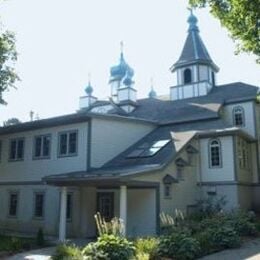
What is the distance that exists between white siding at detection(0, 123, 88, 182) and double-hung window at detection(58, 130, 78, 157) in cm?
22

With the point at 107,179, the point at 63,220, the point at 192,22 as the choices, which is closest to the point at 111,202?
the point at 63,220

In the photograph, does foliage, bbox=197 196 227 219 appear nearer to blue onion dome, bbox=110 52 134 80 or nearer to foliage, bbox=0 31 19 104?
foliage, bbox=0 31 19 104

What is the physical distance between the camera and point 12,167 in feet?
79.9

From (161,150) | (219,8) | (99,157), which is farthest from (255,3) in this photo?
(99,157)

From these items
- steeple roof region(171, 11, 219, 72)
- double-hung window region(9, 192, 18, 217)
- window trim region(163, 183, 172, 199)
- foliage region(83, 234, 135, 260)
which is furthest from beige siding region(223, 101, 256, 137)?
foliage region(83, 234, 135, 260)

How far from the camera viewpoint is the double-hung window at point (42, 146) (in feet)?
73.6

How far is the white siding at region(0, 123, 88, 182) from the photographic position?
2055cm

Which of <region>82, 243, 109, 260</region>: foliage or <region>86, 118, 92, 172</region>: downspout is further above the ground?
<region>86, 118, 92, 172</region>: downspout

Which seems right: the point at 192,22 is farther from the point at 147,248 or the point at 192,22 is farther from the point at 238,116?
the point at 147,248

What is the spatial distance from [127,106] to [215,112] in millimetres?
9608

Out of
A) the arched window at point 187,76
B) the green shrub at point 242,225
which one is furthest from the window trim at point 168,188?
the arched window at point 187,76

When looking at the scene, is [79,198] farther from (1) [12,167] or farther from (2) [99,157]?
(1) [12,167]

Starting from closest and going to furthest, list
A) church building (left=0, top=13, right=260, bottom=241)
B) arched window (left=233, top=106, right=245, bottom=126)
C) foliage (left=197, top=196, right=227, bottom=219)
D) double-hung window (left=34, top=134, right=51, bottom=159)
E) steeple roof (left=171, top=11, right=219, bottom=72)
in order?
church building (left=0, top=13, right=260, bottom=241) → foliage (left=197, top=196, right=227, bottom=219) → double-hung window (left=34, top=134, right=51, bottom=159) → arched window (left=233, top=106, right=245, bottom=126) → steeple roof (left=171, top=11, right=219, bottom=72)

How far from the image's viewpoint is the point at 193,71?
3253 centimetres
